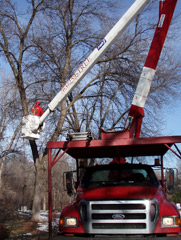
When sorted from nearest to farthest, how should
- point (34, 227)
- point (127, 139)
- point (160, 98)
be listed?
point (127, 139), point (34, 227), point (160, 98)

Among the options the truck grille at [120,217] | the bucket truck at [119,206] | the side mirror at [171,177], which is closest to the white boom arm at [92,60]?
the bucket truck at [119,206]

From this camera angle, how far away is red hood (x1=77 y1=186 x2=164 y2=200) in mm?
5492

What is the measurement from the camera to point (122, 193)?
221 inches

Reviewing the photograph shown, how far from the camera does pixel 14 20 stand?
47.4 ft

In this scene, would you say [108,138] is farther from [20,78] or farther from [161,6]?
[20,78]

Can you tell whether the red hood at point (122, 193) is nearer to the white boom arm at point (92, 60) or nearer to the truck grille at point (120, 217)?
the truck grille at point (120, 217)

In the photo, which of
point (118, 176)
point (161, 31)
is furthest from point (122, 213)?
point (161, 31)

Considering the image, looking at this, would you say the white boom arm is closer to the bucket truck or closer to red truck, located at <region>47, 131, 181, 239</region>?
the bucket truck

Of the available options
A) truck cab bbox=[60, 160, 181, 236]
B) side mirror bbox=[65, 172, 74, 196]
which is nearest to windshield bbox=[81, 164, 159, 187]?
side mirror bbox=[65, 172, 74, 196]

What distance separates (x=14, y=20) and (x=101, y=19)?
4.22 metres

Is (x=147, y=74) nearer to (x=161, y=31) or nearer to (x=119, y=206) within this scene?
(x=161, y=31)

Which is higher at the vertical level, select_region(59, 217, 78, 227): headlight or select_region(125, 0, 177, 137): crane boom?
select_region(125, 0, 177, 137): crane boom

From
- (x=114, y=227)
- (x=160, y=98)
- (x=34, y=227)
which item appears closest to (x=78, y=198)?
(x=114, y=227)

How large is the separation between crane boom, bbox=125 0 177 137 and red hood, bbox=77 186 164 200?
2.15 metres
